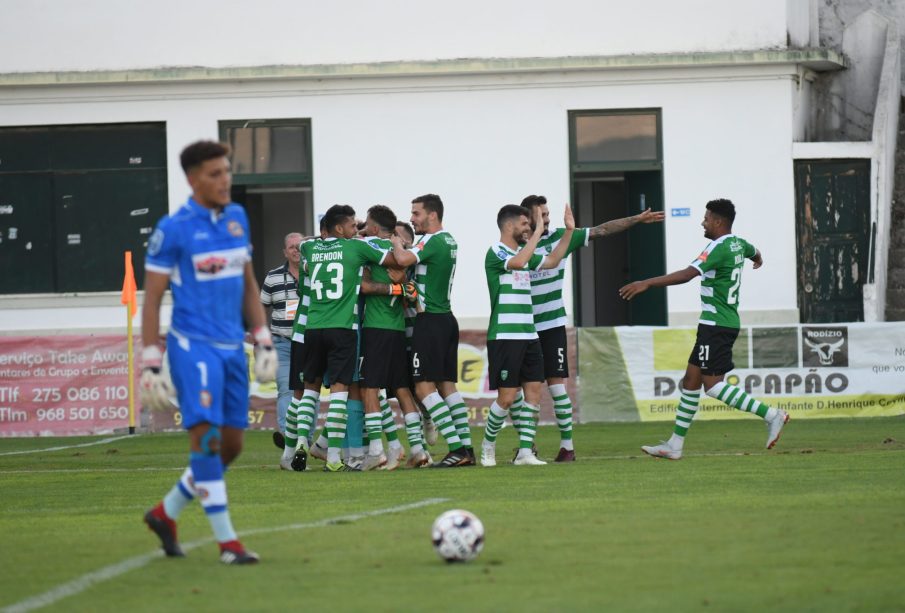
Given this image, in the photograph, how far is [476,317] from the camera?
27.2 m

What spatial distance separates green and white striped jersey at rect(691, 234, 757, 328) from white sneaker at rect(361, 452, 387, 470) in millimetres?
3396

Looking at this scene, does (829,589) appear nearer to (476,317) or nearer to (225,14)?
(476,317)

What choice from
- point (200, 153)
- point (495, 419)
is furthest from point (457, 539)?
point (495, 419)

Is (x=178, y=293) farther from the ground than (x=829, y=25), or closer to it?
closer to it

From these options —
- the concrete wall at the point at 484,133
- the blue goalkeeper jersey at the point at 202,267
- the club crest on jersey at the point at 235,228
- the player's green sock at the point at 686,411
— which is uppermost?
the concrete wall at the point at 484,133

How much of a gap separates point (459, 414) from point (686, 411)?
222cm

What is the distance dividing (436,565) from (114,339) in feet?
49.2

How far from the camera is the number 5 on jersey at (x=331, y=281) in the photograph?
14.7 metres

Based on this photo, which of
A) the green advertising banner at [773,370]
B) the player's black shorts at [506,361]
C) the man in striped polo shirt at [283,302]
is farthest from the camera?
the green advertising banner at [773,370]

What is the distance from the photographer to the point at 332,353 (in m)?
14.8

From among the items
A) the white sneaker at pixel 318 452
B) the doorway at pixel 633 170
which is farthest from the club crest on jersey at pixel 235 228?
the doorway at pixel 633 170

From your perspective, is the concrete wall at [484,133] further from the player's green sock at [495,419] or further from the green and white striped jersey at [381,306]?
the player's green sock at [495,419]

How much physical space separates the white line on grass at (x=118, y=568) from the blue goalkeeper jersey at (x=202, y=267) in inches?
48.8

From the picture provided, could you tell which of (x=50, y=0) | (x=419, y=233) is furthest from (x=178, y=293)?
(x=50, y=0)
